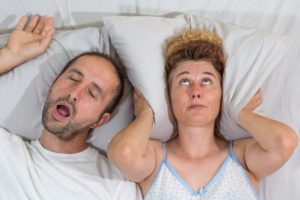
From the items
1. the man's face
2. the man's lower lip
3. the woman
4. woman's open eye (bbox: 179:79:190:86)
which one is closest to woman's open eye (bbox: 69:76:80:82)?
the man's face

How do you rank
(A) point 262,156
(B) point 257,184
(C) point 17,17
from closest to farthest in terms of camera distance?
1. (A) point 262,156
2. (B) point 257,184
3. (C) point 17,17

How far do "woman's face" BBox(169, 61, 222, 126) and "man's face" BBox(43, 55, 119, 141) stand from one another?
227 millimetres

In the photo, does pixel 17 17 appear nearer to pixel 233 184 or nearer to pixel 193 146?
pixel 193 146

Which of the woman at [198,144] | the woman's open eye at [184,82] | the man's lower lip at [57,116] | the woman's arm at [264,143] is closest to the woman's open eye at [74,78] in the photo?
the man's lower lip at [57,116]

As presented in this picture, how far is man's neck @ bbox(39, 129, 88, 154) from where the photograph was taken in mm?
1487

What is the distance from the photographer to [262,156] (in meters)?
1.34

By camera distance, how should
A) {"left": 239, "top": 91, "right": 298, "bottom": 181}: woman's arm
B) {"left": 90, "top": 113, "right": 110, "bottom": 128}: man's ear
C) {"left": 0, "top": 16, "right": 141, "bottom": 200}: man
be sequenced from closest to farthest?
{"left": 239, "top": 91, "right": 298, "bottom": 181}: woman's arm → {"left": 0, "top": 16, "right": 141, "bottom": 200}: man → {"left": 90, "top": 113, "right": 110, "bottom": 128}: man's ear

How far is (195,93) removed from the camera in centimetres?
137

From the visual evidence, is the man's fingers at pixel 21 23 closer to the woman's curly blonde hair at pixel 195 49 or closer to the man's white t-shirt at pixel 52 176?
the man's white t-shirt at pixel 52 176

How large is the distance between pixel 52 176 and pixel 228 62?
27.7 inches

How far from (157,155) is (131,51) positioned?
14.5 inches

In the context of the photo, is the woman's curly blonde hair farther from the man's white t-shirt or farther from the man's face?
the man's white t-shirt

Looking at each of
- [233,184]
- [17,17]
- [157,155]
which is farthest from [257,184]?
[17,17]

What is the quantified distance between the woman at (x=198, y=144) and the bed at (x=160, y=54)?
2.0 inches
